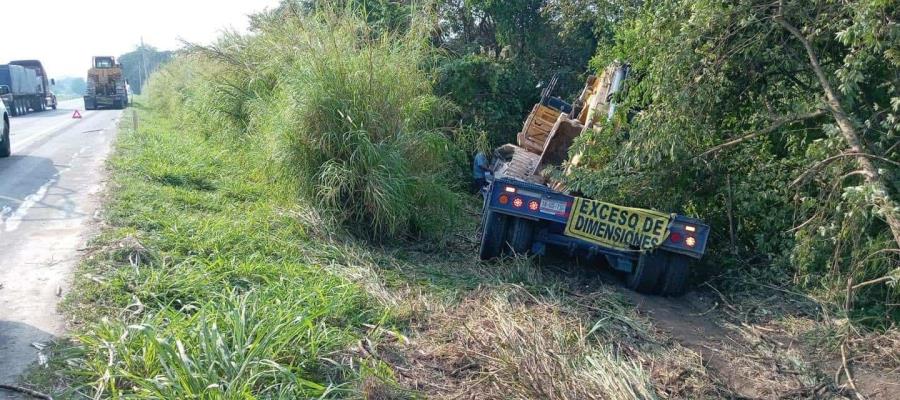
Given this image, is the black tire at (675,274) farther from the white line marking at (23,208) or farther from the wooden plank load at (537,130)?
the white line marking at (23,208)

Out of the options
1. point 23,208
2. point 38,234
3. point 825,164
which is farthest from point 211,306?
point 23,208

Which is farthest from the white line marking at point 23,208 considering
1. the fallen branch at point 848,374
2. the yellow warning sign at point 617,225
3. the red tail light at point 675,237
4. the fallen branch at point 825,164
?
the fallen branch at point 848,374

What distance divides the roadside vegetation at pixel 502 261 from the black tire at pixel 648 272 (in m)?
0.24

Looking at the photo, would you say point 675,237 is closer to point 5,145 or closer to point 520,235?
point 520,235

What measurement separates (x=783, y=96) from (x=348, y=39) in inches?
180

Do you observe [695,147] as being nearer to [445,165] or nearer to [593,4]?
[445,165]

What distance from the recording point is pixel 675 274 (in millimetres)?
6305

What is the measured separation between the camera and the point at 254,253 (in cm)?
624

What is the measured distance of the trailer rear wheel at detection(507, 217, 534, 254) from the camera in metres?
6.56

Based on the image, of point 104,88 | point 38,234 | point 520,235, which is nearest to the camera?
point 520,235

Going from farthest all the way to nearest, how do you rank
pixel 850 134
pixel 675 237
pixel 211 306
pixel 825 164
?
pixel 675 237 < pixel 825 164 < pixel 850 134 < pixel 211 306

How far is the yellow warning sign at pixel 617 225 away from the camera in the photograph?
19.8 feet

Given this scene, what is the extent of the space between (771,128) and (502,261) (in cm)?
263

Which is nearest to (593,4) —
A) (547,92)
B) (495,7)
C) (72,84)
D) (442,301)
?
(547,92)
